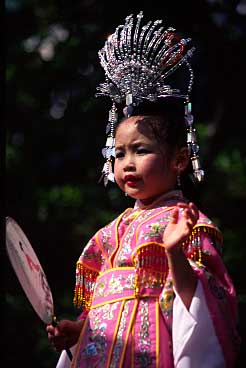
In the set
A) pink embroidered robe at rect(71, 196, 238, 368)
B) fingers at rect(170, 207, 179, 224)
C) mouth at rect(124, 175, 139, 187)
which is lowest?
Answer: pink embroidered robe at rect(71, 196, 238, 368)

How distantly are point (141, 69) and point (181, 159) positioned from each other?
0.34 meters

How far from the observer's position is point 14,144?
26.9 ft

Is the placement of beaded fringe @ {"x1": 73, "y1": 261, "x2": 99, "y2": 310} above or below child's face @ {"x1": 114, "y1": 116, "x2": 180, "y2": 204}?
below

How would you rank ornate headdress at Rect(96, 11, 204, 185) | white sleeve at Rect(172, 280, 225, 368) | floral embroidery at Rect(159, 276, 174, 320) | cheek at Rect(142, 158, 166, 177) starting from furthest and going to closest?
ornate headdress at Rect(96, 11, 204, 185) < cheek at Rect(142, 158, 166, 177) < floral embroidery at Rect(159, 276, 174, 320) < white sleeve at Rect(172, 280, 225, 368)

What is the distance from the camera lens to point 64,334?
351 centimetres

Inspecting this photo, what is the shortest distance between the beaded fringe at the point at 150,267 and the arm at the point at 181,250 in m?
0.10

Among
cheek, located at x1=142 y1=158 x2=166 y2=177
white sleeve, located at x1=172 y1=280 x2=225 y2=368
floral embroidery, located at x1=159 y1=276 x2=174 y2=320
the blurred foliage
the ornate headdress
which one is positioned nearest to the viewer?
white sleeve, located at x1=172 y1=280 x2=225 y2=368

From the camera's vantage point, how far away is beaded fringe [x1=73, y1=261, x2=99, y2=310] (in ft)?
11.8

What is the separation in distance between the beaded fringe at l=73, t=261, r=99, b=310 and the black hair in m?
0.42

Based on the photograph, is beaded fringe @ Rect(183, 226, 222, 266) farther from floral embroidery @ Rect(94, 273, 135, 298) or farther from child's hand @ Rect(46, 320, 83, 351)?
child's hand @ Rect(46, 320, 83, 351)

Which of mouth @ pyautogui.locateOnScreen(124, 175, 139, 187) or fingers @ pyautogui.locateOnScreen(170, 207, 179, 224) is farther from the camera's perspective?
mouth @ pyautogui.locateOnScreen(124, 175, 139, 187)

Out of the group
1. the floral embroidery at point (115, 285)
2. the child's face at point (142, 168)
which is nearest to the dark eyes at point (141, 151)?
the child's face at point (142, 168)

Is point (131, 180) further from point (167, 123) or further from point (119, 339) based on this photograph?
point (119, 339)

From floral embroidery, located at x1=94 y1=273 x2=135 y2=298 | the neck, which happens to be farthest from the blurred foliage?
floral embroidery, located at x1=94 y1=273 x2=135 y2=298
